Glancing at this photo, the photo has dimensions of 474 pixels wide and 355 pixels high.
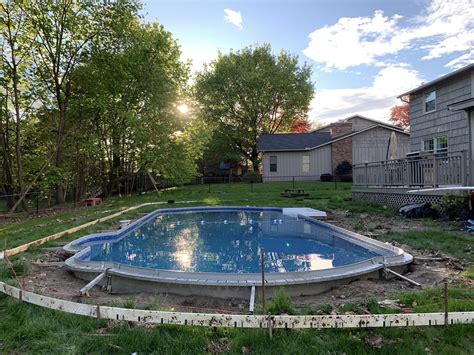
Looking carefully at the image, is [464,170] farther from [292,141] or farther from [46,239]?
[292,141]

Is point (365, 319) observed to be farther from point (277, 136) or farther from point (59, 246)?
point (277, 136)

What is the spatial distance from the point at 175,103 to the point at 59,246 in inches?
618

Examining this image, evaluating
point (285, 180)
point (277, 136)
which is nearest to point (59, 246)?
point (285, 180)

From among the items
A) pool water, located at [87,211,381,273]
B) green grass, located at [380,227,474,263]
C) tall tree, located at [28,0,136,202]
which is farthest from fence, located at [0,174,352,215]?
green grass, located at [380,227,474,263]

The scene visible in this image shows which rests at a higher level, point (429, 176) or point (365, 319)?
point (429, 176)

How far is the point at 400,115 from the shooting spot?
4450 centimetres

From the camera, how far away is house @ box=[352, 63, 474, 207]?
30.9 feet

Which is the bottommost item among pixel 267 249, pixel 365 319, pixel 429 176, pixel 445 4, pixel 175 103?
pixel 267 249

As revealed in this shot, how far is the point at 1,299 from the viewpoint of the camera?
3664 mm

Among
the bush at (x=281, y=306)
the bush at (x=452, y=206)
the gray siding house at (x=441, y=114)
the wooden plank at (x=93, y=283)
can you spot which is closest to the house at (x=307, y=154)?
the gray siding house at (x=441, y=114)

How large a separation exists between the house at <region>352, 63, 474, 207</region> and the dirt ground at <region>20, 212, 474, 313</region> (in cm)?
483

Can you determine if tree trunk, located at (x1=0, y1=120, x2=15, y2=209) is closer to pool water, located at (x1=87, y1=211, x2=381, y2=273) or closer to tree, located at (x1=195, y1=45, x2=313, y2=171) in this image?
pool water, located at (x1=87, y1=211, x2=381, y2=273)

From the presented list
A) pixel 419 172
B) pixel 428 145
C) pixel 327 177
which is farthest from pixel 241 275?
pixel 327 177

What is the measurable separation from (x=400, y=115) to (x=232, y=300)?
4694 cm
